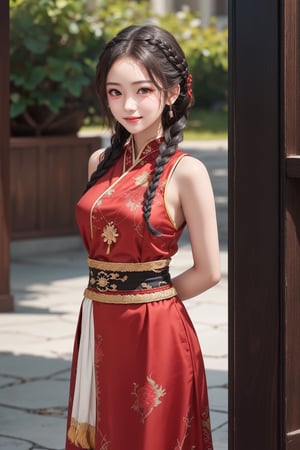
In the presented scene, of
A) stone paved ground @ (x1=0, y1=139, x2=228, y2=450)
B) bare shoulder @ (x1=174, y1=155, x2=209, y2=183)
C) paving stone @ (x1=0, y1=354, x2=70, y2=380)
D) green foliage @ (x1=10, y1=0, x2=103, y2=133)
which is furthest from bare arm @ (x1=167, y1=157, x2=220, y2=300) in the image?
green foliage @ (x1=10, y1=0, x2=103, y2=133)

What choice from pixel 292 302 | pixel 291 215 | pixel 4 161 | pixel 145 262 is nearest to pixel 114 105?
pixel 145 262

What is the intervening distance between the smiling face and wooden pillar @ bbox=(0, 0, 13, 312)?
3.78m

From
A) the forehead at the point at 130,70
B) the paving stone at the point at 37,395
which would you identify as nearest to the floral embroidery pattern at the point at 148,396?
the forehead at the point at 130,70

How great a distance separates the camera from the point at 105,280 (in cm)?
312

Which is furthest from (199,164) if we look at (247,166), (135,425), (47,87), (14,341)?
(47,87)

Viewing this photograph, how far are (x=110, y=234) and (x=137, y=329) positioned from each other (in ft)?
0.85

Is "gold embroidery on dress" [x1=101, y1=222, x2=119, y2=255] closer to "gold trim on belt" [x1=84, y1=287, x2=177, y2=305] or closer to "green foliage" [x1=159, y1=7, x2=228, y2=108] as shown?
Result: "gold trim on belt" [x1=84, y1=287, x2=177, y2=305]

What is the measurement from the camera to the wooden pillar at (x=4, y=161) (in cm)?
682

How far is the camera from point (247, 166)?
309cm

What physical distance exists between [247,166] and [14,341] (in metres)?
3.43

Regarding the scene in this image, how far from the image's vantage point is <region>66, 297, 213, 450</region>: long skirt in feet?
10.1

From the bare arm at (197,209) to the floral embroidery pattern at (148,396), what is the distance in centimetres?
31

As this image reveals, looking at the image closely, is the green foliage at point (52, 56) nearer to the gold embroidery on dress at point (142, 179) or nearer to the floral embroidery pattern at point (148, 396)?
the gold embroidery on dress at point (142, 179)

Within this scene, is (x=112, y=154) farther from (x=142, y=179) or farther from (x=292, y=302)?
(x=292, y=302)
